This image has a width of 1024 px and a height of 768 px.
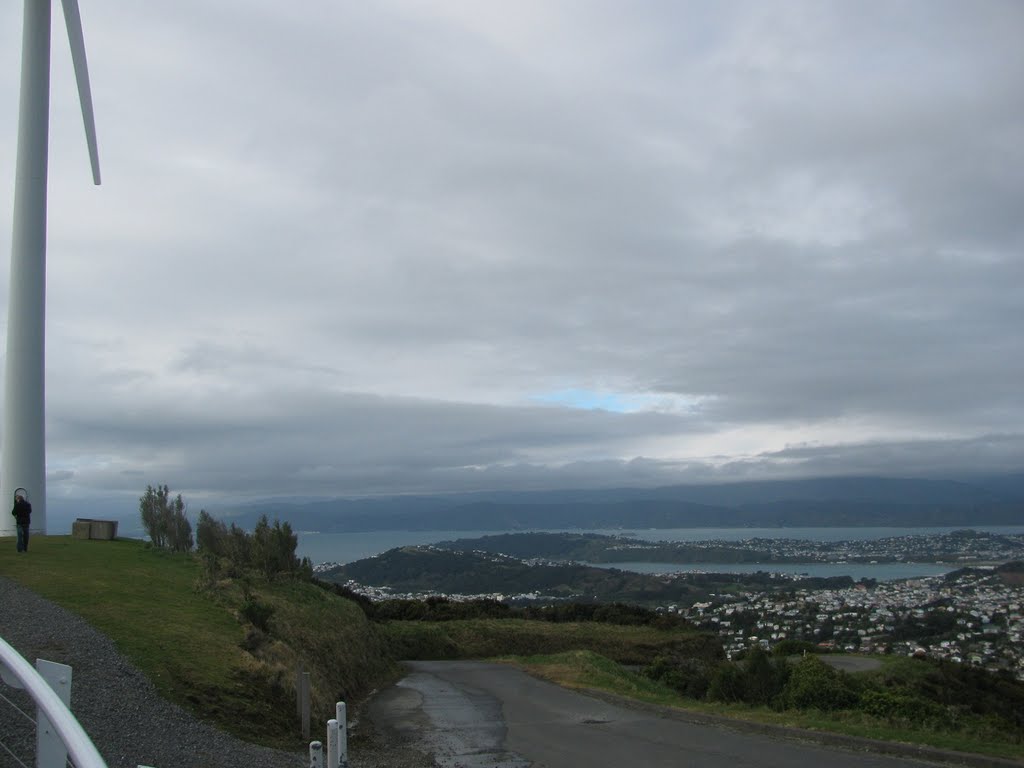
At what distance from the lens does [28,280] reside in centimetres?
2297

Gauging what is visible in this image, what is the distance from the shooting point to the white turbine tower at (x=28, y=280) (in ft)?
74.8

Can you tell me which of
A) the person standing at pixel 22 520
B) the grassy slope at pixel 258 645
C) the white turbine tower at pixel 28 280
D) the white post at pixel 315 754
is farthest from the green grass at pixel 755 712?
the white turbine tower at pixel 28 280

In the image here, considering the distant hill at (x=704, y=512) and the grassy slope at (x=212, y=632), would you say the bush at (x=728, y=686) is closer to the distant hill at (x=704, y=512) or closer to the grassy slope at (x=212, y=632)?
the grassy slope at (x=212, y=632)

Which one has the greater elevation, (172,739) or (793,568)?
(172,739)

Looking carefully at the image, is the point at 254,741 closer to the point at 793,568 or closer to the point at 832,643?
the point at 832,643

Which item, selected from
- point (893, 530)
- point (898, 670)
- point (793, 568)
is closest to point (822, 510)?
point (893, 530)

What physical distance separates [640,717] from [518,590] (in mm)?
45966

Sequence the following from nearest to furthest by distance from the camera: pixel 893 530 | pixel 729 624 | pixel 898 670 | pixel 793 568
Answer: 1. pixel 898 670
2. pixel 729 624
3. pixel 793 568
4. pixel 893 530

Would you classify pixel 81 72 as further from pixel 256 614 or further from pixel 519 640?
pixel 519 640

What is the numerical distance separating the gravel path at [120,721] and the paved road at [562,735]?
45.0 inches

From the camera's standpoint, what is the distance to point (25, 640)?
1167cm

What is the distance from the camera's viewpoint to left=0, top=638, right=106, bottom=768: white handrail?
10.3ft

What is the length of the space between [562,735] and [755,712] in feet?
11.2

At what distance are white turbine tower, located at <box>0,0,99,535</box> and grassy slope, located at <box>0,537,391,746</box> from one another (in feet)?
7.06
